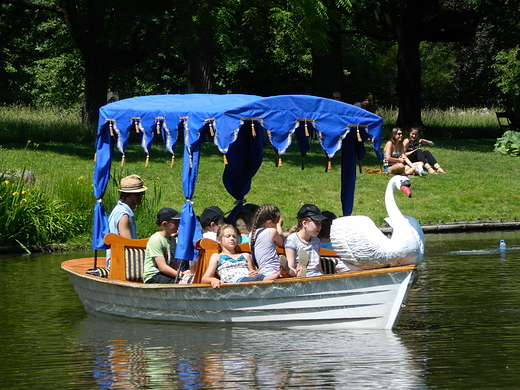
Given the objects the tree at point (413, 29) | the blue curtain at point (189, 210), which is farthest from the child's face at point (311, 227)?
the tree at point (413, 29)

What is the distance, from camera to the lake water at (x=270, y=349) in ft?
28.2

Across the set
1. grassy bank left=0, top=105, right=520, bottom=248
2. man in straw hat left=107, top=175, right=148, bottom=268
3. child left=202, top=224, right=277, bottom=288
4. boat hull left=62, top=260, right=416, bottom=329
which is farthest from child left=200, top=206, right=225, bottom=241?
grassy bank left=0, top=105, right=520, bottom=248

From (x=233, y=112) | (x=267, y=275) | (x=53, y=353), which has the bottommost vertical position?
(x=53, y=353)

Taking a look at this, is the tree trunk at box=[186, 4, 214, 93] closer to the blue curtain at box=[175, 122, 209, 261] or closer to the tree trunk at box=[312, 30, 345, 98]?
the tree trunk at box=[312, 30, 345, 98]

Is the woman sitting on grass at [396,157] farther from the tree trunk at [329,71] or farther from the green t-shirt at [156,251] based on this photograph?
the green t-shirt at [156,251]

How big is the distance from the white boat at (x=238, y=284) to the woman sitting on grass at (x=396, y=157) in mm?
10000

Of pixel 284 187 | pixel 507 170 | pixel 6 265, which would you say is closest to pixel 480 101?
pixel 507 170

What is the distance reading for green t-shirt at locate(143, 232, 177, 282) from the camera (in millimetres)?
12242

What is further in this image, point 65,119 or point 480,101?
point 480,101

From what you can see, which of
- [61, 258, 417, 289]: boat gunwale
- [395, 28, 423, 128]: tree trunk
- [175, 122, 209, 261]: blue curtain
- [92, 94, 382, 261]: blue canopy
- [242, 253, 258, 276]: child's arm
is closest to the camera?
[61, 258, 417, 289]: boat gunwale

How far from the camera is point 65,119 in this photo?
33.8 m

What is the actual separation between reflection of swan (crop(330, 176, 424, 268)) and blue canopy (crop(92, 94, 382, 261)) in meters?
1.56

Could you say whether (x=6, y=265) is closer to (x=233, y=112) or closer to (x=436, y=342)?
(x=233, y=112)

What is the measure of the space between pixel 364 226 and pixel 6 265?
9462mm
